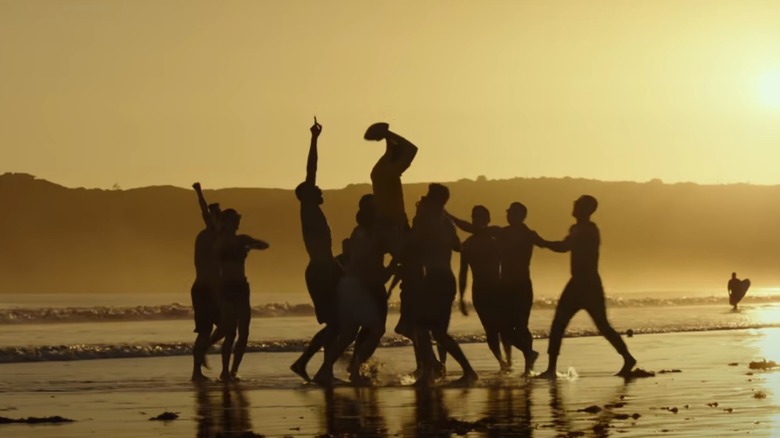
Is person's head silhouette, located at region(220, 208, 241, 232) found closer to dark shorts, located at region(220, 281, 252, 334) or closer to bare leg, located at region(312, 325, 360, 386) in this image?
dark shorts, located at region(220, 281, 252, 334)

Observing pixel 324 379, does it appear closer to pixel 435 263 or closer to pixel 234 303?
pixel 234 303

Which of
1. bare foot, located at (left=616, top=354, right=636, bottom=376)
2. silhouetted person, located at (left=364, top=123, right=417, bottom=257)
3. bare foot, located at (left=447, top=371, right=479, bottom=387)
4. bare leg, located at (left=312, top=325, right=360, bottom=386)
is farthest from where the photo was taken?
bare foot, located at (left=616, top=354, right=636, bottom=376)

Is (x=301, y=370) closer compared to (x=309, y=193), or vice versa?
(x=309, y=193)

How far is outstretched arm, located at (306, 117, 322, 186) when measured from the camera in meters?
18.9

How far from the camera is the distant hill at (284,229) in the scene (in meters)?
133

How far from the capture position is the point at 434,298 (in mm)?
18656

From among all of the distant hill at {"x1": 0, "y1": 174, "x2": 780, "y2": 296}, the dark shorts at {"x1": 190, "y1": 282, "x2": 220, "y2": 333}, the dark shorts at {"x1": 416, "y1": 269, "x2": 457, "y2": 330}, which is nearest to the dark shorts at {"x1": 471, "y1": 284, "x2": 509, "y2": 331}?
the dark shorts at {"x1": 416, "y1": 269, "x2": 457, "y2": 330}

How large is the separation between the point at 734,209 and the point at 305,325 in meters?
122

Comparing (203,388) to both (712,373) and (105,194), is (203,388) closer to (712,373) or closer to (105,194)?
(712,373)

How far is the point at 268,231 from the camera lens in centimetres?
13950

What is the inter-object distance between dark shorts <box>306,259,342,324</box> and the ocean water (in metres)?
7.71

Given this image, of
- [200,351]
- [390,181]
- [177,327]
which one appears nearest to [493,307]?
[390,181]

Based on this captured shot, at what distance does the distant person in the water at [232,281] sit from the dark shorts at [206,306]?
236mm

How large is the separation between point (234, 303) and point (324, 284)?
1.61 meters
